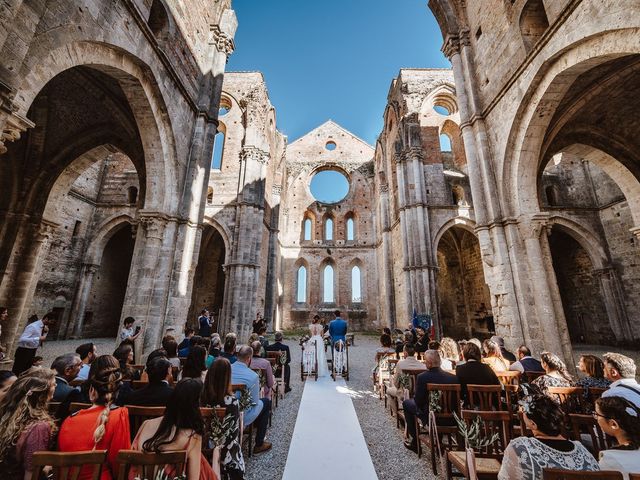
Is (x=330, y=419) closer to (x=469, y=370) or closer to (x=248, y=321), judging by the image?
(x=469, y=370)

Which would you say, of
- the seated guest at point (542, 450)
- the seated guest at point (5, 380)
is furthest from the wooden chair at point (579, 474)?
the seated guest at point (5, 380)

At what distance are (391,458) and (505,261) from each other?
5.36m

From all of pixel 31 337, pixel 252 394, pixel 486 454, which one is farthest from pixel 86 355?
pixel 486 454

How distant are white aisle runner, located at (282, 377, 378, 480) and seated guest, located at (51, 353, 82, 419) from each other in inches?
82.0

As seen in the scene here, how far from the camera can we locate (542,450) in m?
1.62

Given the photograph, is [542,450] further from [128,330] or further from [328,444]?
[128,330]

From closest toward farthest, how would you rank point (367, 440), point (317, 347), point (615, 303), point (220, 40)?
point (367, 440) < point (317, 347) < point (220, 40) < point (615, 303)

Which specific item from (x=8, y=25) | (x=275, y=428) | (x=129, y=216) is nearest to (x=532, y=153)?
(x=275, y=428)

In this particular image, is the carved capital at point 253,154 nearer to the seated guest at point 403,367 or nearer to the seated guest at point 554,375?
the seated guest at point 403,367

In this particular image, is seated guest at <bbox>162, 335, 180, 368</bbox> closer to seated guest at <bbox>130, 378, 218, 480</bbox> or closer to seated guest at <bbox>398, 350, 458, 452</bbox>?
seated guest at <bbox>130, 378, 218, 480</bbox>

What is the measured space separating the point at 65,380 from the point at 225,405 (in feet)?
5.72

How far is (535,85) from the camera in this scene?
6027 millimetres

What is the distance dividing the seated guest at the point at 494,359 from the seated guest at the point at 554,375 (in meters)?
0.68

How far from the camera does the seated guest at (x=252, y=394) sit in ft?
10.7
